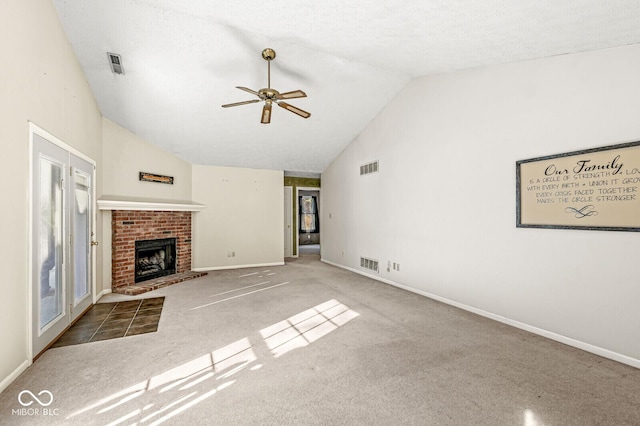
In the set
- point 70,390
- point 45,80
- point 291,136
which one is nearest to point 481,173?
point 291,136

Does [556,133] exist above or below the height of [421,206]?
above

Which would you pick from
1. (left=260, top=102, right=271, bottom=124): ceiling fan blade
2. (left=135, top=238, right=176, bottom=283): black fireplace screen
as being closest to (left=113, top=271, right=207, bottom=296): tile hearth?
(left=135, top=238, right=176, bottom=283): black fireplace screen

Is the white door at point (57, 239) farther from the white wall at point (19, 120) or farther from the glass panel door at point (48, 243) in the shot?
the white wall at point (19, 120)

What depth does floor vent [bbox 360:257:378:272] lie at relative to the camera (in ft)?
18.5

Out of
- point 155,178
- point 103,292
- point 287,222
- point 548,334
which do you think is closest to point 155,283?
point 103,292

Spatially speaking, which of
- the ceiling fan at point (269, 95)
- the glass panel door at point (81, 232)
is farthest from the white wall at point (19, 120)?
the ceiling fan at point (269, 95)

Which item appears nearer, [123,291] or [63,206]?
[63,206]

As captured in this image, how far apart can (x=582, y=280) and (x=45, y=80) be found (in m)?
5.34

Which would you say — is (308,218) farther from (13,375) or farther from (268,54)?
(13,375)

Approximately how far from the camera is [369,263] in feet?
19.1

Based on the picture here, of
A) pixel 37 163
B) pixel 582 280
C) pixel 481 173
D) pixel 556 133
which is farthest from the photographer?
pixel 481 173

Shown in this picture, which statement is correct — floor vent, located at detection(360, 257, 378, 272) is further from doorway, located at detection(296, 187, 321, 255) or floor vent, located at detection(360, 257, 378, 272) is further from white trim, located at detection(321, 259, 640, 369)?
doorway, located at detection(296, 187, 321, 255)

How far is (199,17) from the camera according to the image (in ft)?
9.88

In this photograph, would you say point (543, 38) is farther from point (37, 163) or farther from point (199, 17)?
point (37, 163)
